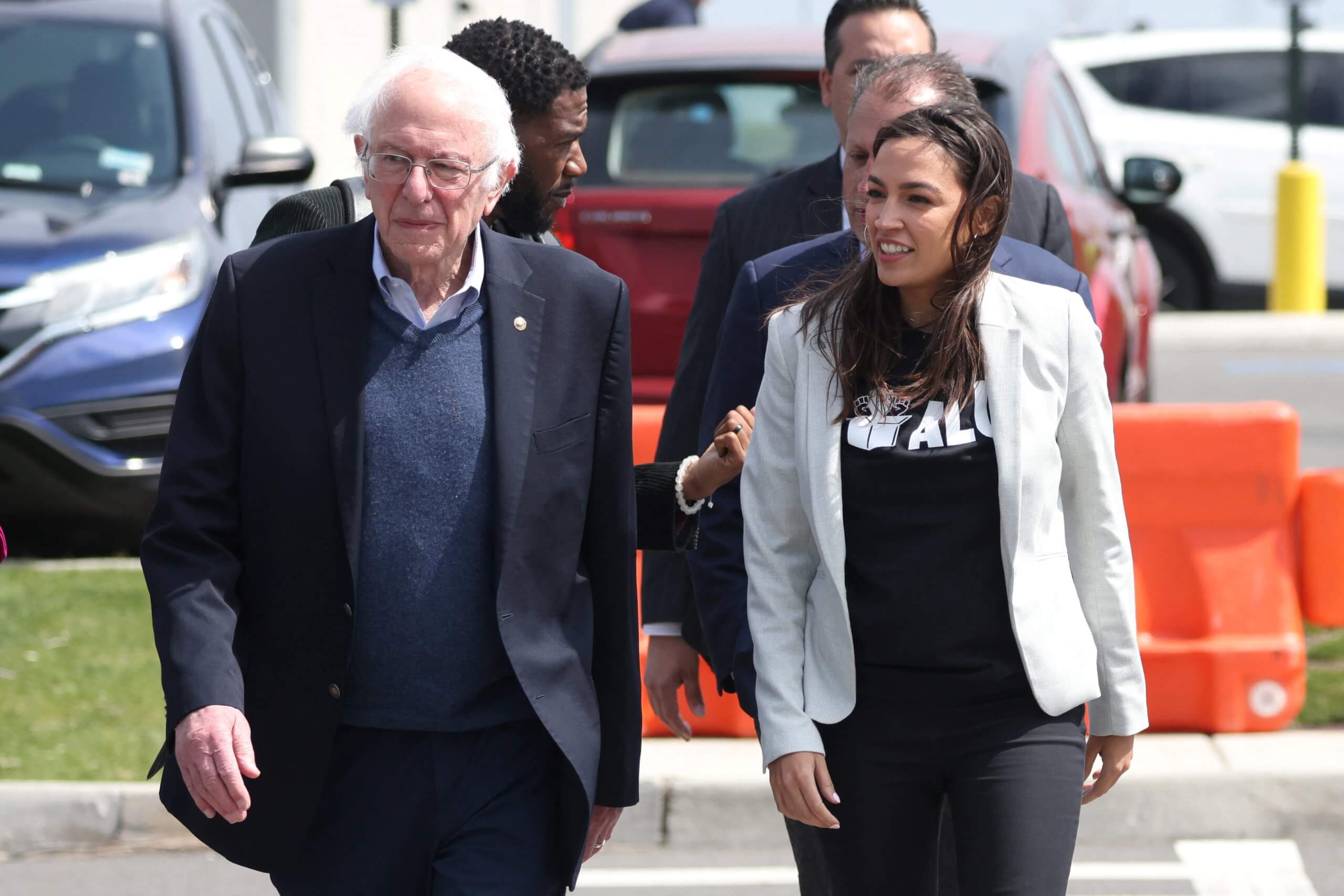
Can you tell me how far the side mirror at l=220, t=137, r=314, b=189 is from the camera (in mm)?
7133

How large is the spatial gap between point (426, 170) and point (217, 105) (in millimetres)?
5519

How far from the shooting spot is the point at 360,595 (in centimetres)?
290

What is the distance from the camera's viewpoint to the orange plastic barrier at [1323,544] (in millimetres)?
5801

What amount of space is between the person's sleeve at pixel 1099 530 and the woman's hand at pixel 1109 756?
36mm

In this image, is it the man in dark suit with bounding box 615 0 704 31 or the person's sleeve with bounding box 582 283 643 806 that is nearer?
the person's sleeve with bounding box 582 283 643 806

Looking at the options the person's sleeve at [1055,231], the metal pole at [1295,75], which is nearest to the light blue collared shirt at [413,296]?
the person's sleeve at [1055,231]

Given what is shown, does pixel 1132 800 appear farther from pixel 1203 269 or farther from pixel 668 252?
pixel 1203 269

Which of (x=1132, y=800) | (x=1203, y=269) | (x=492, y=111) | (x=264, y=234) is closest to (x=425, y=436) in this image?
(x=492, y=111)

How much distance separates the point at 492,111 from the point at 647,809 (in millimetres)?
2737

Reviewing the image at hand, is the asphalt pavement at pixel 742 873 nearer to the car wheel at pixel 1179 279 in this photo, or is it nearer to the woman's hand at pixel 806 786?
the woman's hand at pixel 806 786

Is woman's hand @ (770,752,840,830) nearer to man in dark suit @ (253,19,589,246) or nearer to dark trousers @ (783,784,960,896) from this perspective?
dark trousers @ (783,784,960,896)

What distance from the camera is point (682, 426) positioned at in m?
3.74

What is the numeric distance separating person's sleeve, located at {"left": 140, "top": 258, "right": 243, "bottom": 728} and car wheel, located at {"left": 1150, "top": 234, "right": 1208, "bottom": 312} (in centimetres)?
1385

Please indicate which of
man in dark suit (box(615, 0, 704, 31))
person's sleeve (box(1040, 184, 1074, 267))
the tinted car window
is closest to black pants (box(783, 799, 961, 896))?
person's sleeve (box(1040, 184, 1074, 267))
